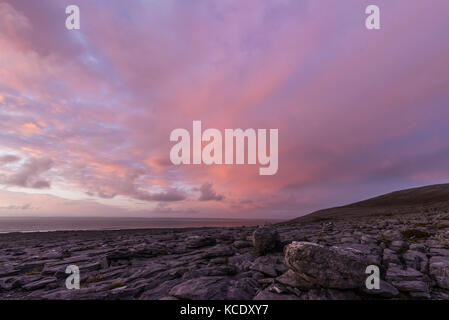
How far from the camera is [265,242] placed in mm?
14820

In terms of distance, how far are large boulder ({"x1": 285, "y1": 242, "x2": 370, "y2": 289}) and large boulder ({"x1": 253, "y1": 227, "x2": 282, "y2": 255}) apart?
5.72 metres

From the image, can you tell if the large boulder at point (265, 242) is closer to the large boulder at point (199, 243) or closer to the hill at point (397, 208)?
the large boulder at point (199, 243)

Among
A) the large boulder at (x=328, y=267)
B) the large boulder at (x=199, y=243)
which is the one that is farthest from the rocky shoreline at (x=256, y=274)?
the large boulder at (x=199, y=243)

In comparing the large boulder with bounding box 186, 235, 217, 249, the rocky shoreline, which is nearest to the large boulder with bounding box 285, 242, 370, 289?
the rocky shoreline

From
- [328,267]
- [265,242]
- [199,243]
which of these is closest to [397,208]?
[265,242]

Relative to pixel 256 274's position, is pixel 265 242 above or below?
above

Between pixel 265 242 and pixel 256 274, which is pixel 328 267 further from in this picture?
pixel 265 242

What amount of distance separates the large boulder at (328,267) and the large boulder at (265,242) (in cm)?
572

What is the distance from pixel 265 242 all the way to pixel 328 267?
6.70 m

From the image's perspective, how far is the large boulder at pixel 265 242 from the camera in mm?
14809
